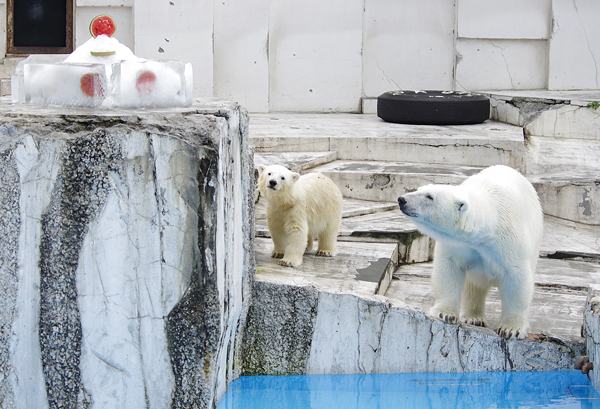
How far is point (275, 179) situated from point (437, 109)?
325cm

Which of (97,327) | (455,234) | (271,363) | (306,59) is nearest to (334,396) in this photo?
(271,363)

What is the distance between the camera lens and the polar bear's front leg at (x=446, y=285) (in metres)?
3.11

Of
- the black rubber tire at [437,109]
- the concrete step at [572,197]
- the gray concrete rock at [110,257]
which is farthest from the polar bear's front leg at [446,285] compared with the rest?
the black rubber tire at [437,109]

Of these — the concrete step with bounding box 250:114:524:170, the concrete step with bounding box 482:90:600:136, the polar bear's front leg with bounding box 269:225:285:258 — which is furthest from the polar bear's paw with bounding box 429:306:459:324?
the concrete step with bounding box 482:90:600:136

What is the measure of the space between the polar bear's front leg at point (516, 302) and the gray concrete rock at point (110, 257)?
4.14 feet

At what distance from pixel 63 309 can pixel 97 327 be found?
13cm

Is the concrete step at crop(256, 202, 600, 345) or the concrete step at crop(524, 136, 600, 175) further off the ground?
the concrete step at crop(524, 136, 600, 175)

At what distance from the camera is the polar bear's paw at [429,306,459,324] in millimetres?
3070

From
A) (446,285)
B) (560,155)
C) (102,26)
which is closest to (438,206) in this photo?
(446,285)

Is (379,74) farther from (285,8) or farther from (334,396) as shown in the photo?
(334,396)

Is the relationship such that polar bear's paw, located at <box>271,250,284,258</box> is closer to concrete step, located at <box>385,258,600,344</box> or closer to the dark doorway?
concrete step, located at <box>385,258,600,344</box>

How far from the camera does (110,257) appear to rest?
244 cm

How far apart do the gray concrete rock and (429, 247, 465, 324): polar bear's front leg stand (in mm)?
1053

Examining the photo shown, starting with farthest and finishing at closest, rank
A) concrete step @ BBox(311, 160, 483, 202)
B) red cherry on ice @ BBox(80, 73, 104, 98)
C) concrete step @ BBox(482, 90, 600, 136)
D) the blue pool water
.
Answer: concrete step @ BBox(482, 90, 600, 136) → concrete step @ BBox(311, 160, 483, 202) → the blue pool water → red cherry on ice @ BBox(80, 73, 104, 98)
